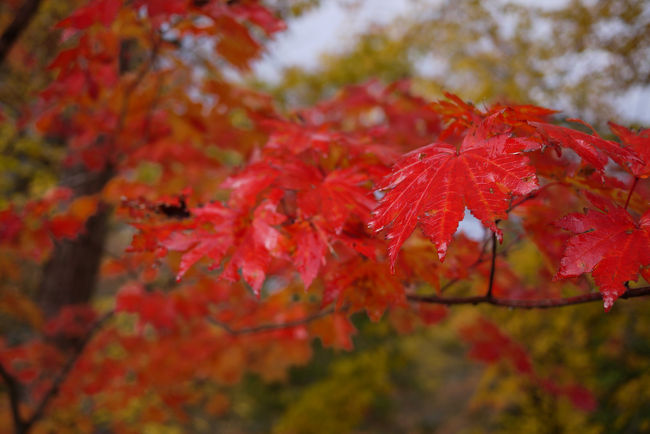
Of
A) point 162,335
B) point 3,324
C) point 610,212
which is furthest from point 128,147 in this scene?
point 3,324

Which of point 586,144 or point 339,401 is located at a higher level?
point 586,144

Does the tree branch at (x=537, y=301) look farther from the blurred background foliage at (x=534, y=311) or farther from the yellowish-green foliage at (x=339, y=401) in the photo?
the yellowish-green foliage at (x=339, y=401)

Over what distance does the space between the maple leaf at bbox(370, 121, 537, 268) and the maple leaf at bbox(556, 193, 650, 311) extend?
0.17 meters

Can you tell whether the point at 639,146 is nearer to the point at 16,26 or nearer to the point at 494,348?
the point at 494,348

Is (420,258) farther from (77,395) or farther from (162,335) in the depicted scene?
(77,395)

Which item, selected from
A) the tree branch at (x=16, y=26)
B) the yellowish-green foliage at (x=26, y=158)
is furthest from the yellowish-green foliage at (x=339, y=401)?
the tree branch at (x=16, y=26)

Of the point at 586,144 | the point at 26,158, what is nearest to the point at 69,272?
the point at 26,158

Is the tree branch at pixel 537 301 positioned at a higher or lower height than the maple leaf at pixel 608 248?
lower

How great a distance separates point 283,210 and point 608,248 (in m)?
0.83

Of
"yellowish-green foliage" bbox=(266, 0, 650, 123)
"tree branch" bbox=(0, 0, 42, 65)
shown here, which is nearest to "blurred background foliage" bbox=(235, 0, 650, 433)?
"yellowish-green foliage" bbox=(266, 0, 650, 123)

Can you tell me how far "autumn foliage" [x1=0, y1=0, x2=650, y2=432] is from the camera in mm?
764

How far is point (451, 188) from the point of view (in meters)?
0.73

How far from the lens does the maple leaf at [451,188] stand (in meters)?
0.70

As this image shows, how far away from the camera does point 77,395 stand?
2.56m
